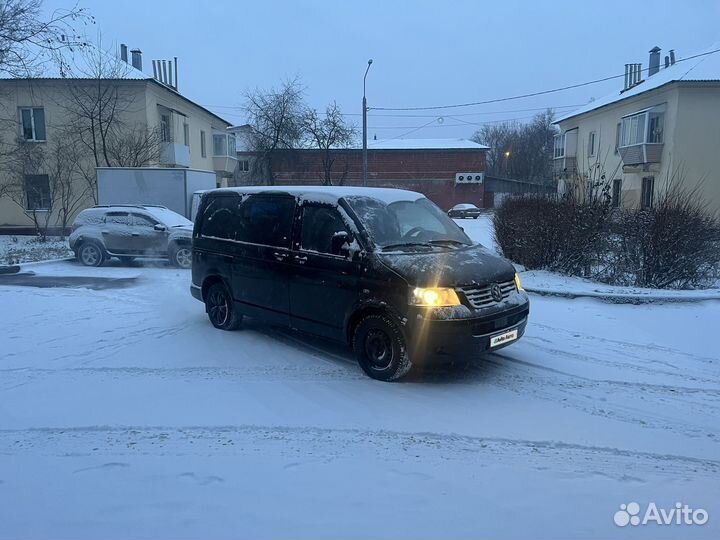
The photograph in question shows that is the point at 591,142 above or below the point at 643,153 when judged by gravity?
above

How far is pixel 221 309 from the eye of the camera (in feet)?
23.5

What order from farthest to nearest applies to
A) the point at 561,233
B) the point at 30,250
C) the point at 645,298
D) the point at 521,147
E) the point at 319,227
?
the point at 521,147 < the point at 30,250 < the point at 561,233 < the point at 645,298 < the point at 319,227

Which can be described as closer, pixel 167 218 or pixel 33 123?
pixel 167 218

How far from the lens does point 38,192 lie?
72.5 ft

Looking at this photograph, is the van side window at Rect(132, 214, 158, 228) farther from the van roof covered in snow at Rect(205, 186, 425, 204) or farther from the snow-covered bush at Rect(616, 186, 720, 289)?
the snow-covered bush at Rect(616, 186, 720, 289)

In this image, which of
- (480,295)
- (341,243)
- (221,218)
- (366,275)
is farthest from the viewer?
(221,218)

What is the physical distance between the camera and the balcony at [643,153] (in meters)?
28.2

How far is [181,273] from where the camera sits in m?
12.5

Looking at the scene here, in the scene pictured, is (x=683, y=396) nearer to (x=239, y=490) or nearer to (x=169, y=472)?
(x=239, y=490)

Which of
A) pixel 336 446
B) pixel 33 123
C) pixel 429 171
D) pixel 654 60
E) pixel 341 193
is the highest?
pixel 654 60

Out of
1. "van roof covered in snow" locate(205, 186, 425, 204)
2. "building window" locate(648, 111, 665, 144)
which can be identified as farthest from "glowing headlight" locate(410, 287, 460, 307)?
"building window" locate(648, 111, 665, 144)

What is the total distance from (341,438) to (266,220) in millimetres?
3248

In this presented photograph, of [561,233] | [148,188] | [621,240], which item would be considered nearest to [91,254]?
[148,188]

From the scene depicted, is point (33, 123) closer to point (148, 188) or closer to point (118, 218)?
point (148, 188)
